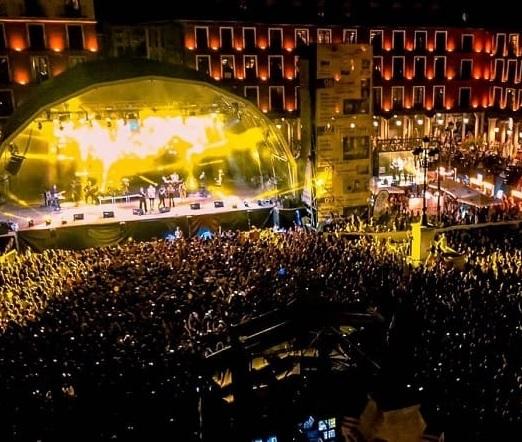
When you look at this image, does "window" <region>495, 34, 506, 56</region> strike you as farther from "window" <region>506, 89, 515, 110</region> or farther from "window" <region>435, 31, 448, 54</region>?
"window" <region>435, 31, 448, 54</region>

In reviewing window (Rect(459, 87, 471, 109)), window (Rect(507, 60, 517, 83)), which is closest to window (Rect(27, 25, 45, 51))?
window (Rect(459, 87, 471, 109))

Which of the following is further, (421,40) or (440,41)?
(440,41)

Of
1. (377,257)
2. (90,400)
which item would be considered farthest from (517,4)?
(90,400)

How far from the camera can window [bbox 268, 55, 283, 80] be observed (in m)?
40.9

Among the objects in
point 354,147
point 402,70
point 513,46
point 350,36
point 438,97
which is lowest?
point 354,147

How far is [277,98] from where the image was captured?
137 ft

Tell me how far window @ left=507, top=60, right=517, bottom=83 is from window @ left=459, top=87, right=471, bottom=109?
4021 millimetres

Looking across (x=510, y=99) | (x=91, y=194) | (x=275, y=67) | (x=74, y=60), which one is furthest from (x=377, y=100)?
(x=91, y=194)

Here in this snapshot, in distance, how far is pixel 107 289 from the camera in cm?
1400

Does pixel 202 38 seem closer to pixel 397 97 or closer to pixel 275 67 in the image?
pixel 275 67

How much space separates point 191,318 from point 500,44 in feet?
142

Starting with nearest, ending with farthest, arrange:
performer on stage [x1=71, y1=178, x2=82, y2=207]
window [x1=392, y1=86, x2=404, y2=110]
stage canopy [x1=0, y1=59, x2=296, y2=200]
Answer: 1. stage canopy [x1=0, y1=59, x2=296, y2=200]
2. performer on stage [x1=71, y1=178, x2=82, y2=207]
3. window [x1=392, y1=86, x2=404, y2=110]

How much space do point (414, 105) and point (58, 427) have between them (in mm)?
41358

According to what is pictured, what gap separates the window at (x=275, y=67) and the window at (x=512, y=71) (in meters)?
19.7
